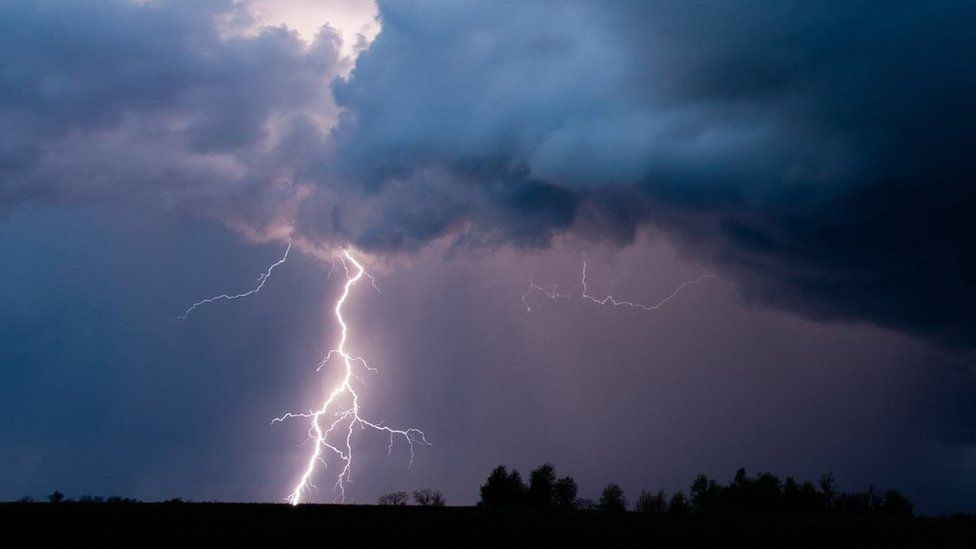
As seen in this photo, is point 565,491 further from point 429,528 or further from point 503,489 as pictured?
point 429,528

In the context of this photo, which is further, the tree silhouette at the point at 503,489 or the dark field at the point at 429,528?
the tree silhouette at the point at 503,489

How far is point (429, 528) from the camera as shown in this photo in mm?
28953

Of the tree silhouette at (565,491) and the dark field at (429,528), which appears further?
the tree silhouette at (565,491)

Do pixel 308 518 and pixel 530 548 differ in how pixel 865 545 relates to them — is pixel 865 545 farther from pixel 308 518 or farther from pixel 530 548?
pixel 308 518

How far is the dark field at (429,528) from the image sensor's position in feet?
85.0

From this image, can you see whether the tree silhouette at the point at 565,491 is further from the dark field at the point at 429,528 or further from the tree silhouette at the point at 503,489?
the dark field at the point at 429,528

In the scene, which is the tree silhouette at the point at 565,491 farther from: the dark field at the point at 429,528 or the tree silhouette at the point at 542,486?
the dark field at the point at 429,528

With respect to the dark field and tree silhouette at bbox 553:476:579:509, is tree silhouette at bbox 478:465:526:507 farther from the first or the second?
the dark field

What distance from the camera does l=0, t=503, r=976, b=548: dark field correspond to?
85.0 feet

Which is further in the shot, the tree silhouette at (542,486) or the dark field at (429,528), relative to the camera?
the tree silhouette at (542,486)

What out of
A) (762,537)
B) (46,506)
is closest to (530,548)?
(762,537)

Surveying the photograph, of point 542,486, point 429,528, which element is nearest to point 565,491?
point 542,486

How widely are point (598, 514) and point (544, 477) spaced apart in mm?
29106

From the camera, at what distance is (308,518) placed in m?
31.1
